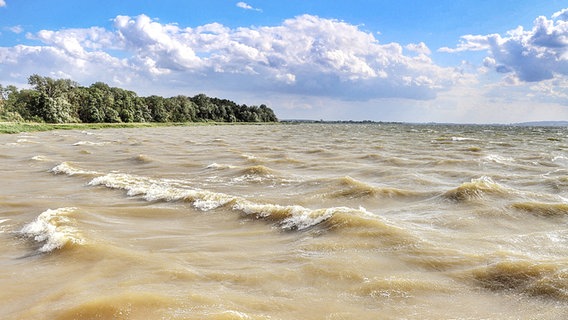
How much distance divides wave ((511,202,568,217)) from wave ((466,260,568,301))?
4.62 meters

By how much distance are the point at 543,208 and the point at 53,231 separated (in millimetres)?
12012

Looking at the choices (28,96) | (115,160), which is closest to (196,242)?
(115,160)

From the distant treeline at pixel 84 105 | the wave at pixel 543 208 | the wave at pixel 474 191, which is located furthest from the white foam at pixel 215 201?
the distant treeline at pixel 84 105

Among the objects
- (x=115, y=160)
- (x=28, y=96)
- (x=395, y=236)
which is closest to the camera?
(x=395, y=236)

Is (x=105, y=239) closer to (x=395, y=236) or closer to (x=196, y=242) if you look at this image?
(x=196, y=242)

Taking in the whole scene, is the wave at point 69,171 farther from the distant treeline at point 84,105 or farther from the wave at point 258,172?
the distant treeline at point 84,105

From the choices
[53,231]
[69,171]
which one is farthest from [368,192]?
[69,171]

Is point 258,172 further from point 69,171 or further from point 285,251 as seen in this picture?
point 285,251

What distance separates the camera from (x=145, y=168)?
20922 mm

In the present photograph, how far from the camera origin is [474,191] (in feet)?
41.7

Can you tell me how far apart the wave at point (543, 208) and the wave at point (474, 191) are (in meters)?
1.25

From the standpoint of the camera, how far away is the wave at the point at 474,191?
1230 centimetres

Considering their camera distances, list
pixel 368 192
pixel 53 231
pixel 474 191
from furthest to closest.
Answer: pixel 368 192
pixel 474 191
pixel 53 231

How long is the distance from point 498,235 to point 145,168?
16817mm
